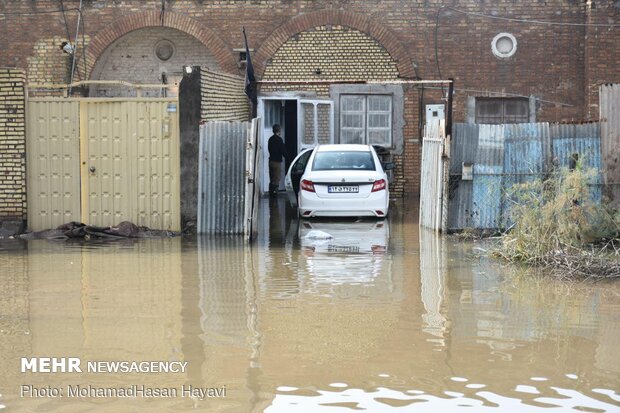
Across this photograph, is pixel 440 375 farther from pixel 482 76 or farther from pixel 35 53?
pixel 35 53

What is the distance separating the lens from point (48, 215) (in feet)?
53.4

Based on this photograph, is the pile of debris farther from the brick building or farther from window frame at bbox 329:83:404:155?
window frame at bbox 329:83:404:155

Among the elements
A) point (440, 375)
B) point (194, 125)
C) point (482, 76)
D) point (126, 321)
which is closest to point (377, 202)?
point (194, 125)

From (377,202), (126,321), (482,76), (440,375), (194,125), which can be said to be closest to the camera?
(440,375)

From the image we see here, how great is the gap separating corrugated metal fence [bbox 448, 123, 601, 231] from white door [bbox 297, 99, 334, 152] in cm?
819

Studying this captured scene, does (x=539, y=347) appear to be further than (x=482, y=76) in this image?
No

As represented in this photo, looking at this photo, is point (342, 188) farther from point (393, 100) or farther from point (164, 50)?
point (164, 50)

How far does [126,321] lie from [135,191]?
7352mm

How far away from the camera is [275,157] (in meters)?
23.0

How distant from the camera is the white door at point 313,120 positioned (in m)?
23.7

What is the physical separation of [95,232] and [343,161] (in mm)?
4990

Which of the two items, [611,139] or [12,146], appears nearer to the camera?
[611,139]

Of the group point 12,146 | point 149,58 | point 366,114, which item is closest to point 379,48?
point 366,114

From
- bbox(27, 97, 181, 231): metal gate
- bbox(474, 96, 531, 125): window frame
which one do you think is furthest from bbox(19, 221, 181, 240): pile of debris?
bbox(474, 96, 531, 125): window frame
